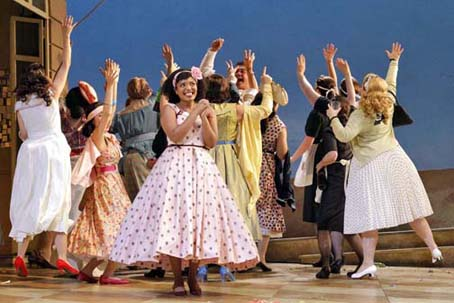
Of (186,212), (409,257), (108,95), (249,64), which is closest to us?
(186,212)

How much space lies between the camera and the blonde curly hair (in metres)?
4.45

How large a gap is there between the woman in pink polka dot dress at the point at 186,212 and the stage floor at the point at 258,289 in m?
0.18

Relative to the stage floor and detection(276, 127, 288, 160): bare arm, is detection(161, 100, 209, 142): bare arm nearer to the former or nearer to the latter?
the stage floor

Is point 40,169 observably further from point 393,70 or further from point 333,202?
point 393,70

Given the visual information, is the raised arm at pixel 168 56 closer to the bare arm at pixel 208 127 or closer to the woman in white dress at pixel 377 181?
the bare arm at pixel 208 127

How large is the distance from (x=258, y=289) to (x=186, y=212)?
2.38 feet

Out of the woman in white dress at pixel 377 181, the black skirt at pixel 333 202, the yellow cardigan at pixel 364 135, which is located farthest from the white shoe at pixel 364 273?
the yellow cardigan at pixel 364 135

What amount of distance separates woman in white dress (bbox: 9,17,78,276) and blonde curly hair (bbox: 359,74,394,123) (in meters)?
1.76

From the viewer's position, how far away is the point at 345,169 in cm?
490

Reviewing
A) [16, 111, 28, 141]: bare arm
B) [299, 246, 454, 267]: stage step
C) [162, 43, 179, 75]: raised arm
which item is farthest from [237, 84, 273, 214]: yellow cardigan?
[299, 246, 454, 267]: stage step

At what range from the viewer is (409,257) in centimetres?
582

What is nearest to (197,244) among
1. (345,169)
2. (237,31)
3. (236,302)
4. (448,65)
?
(236,302)

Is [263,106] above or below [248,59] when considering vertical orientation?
below

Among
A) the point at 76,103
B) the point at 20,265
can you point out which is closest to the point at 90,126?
the point at 76,103
